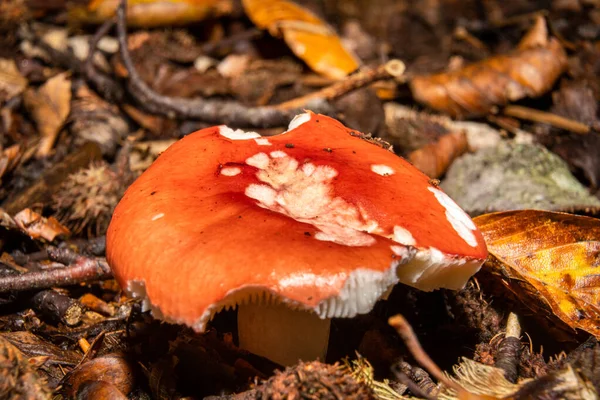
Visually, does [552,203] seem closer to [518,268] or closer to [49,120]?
[518,268]

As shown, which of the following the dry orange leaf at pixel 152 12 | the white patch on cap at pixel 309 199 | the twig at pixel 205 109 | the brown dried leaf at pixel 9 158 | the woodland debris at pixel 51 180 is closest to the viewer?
the white patch on cap at pixel 309 199

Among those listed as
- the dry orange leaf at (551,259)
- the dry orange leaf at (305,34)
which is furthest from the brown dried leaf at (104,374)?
the dry orange leaf at (305,34)

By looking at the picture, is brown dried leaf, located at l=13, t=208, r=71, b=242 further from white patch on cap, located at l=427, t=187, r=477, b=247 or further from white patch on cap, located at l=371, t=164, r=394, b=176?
white patch on cap, located at l=427, t=187, r=477, b=247

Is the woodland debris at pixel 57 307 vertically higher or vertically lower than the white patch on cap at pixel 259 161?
lower

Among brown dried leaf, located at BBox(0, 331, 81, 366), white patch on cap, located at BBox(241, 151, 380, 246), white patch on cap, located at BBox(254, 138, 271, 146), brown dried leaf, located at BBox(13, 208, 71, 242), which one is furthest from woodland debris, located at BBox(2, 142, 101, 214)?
white patch on cap, located at BBox(241, 151, 380, 246)

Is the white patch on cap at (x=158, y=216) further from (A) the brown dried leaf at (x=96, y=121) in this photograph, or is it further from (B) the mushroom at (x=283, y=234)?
(A) the brown dried leaf at (x=96, y=121)
